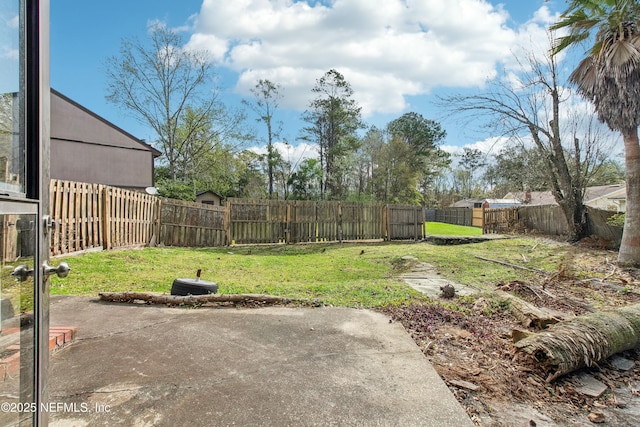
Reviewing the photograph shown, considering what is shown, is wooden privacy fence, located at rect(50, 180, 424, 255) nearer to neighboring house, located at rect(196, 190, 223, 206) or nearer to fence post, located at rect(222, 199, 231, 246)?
fence post, located at rect(222, 199, 231, 246)

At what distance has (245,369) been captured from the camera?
2.17 m

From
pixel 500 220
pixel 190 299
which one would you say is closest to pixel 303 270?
pixel 190 299

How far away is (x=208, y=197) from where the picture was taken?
2416 cm

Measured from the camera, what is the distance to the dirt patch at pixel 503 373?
81.0 inches

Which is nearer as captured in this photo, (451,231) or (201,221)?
(201,221)

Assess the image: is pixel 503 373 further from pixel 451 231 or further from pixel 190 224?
pixel 451 231

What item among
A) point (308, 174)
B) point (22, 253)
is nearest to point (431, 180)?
point (308, 174)

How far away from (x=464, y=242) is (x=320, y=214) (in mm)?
5679

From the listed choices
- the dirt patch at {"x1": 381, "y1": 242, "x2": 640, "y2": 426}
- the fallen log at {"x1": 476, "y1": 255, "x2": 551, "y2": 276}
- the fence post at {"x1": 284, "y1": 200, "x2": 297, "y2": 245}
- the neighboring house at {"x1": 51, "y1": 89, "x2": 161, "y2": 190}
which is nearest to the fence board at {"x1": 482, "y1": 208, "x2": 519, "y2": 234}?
the fallen log at {"x1": 476, "y1": 255, "x2": 551, "y2": 276}

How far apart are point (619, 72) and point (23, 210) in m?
10.7

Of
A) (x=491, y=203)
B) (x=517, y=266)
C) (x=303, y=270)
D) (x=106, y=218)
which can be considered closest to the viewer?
(x=106, y=218)

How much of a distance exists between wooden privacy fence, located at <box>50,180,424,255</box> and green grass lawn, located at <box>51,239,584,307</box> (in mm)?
571

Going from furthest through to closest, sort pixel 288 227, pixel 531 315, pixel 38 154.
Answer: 1. pixel 288 227
2. pixel 531 315
3. pixel 38 154

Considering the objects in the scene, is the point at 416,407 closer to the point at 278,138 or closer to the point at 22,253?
the point at 22,253
